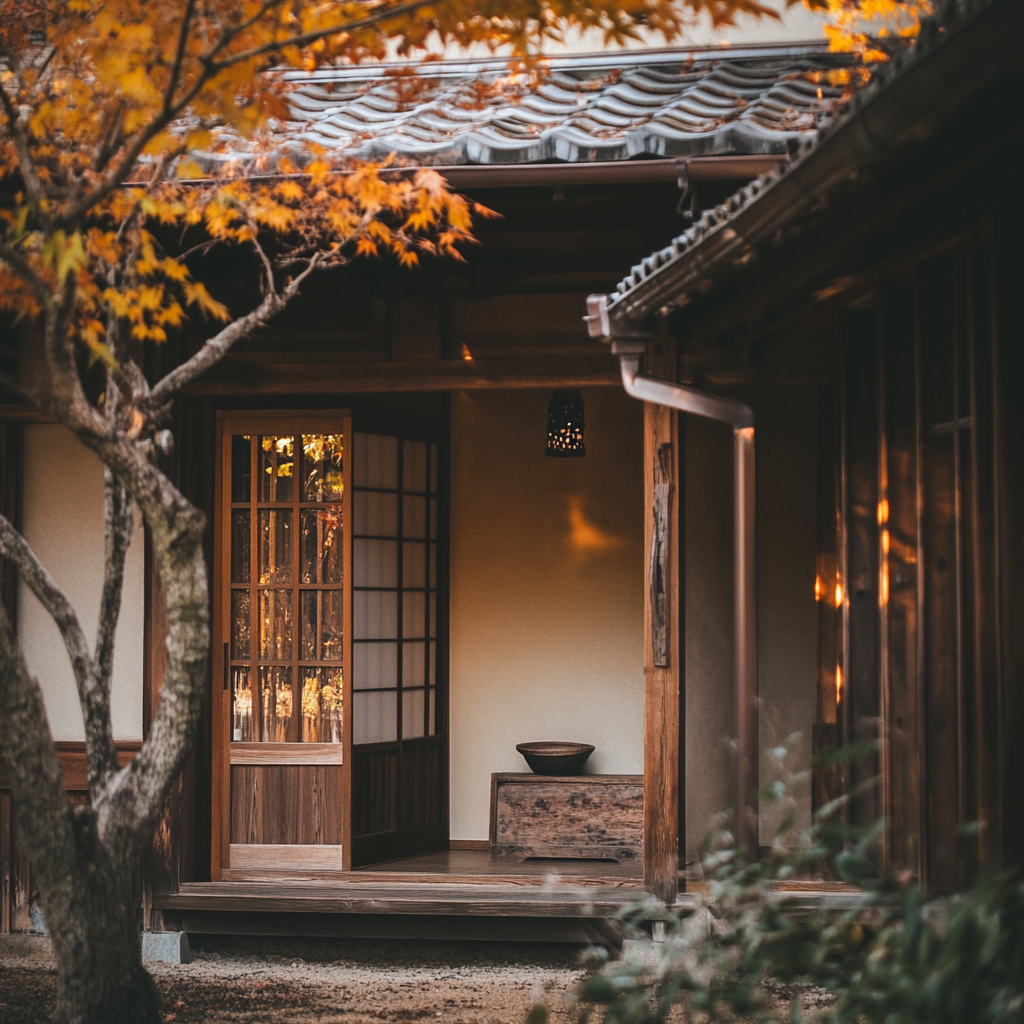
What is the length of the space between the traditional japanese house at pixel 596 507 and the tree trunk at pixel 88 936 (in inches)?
58.4

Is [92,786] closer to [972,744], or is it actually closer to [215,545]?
[215,545]

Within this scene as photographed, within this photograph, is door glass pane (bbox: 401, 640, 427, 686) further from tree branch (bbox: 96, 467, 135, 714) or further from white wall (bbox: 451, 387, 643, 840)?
tree branch (bbox: 96, 467, 135, 714)

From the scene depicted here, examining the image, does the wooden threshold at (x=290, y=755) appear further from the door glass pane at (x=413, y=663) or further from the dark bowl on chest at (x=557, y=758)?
the dark bowl on chest at (x=557, y=758)

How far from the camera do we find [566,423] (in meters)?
6.75

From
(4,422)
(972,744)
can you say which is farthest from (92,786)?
(972,744)

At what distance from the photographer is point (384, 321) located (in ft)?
18.7

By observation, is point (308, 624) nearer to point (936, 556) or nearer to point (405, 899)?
point (405, 899)

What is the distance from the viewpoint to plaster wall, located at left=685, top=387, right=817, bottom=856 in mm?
6648

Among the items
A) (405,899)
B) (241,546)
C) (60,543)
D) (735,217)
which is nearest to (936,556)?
(735,217)

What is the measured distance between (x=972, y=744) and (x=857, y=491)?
1663 mm

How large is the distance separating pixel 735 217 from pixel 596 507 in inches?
151

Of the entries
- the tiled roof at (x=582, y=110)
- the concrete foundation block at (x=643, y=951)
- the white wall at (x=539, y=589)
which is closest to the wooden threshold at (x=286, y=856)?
the white wall at (x=539, y=589)

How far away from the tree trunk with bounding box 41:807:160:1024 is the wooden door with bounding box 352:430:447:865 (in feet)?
7.42

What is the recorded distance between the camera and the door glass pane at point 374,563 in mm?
6328
